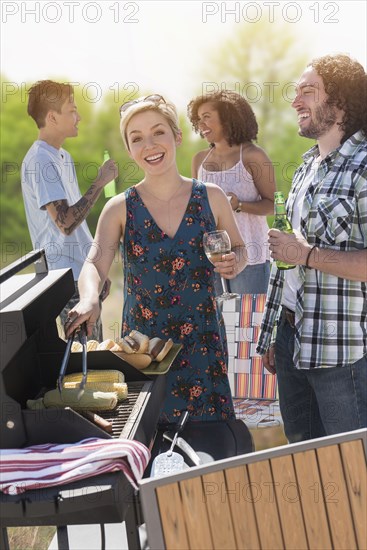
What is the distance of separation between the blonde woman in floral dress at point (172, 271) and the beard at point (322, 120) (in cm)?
49

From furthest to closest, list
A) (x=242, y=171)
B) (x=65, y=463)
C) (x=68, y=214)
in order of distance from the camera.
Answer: (x=242, y=171) < (x=68, y=214) < (x=65, y=463)

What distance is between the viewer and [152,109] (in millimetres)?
→ 2621

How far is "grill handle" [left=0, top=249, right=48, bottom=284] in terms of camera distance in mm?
1914

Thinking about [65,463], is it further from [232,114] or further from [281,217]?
[232,114]

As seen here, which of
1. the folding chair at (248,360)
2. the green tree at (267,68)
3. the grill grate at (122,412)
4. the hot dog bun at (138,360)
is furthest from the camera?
the green tree at (267,68)

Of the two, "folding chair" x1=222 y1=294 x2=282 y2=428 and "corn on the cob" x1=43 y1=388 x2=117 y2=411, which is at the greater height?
"corn on the cob" x1=43 y1=388 x2=117 y2=411

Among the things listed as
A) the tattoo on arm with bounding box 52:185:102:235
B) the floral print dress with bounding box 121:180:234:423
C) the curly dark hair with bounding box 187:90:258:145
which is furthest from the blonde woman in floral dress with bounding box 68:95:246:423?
the curly dark hair with bounding box 187:90:258:145

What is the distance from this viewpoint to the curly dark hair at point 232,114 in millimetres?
4508

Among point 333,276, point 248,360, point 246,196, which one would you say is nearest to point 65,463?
point 333,276

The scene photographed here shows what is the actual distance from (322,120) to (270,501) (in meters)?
1.56

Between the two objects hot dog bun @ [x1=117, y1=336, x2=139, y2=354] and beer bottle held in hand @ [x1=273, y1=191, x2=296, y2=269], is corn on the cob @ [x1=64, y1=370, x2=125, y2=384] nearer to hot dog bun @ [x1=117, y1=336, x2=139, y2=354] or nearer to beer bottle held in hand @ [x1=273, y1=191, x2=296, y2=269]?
hot dog bun @ [x1=117, y1=336, x2=139, y2=354]

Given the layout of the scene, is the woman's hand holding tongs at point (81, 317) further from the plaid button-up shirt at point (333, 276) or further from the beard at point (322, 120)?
the beard at point (322, 120)

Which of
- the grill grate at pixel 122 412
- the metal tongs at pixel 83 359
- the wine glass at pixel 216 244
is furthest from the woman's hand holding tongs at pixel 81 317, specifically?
the wine glass at pixel 216 244

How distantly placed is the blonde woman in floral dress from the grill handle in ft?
1.27
